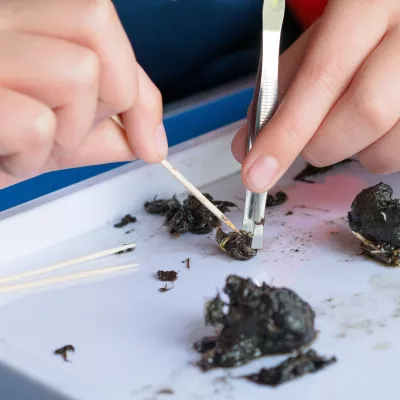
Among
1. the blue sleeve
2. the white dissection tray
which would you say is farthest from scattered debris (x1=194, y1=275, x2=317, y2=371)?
the blue sleeve

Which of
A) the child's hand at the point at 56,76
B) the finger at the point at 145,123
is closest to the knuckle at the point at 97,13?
the child's hand at the point at 56,76

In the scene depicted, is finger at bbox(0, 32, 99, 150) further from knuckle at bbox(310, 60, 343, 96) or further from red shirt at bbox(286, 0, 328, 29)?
red shirt at bbox(286, 0, 328, 29)

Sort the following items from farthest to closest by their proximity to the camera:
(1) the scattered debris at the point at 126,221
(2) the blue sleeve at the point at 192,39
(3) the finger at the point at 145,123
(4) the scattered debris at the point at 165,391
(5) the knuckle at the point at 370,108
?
(2) the blue sleeve at the point at 192,39 → (1) the scattered debris at the point at 126,221 → (5) the knuckle at the point at 370,108 → (3) the finger at the point at 145,123 → (4) the scattered debris at the point at 165,391

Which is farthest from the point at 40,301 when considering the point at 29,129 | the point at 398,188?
the point at 398,188

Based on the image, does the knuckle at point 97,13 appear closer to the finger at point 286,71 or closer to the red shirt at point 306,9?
the finger at point 286,71

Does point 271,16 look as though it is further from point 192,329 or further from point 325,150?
point 192,329
